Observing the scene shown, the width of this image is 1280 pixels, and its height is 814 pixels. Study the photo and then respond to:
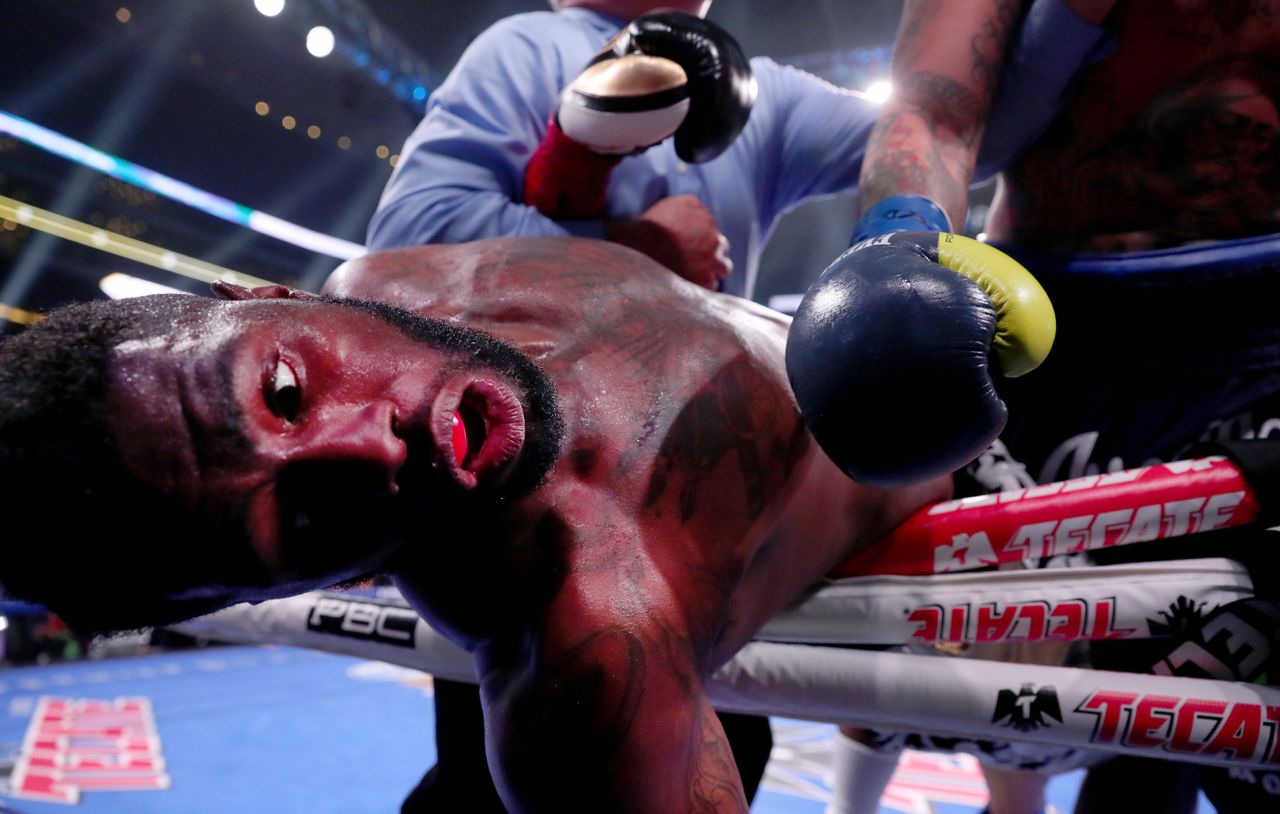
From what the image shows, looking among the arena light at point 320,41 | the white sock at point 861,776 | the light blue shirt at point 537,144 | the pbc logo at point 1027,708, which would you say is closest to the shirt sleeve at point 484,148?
the light blue shirt at point 537,144

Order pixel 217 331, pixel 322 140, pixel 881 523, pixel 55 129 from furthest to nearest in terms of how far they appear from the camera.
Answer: pixel 322 140, pixel 55 129, pixel 881 523, pixel 217 331

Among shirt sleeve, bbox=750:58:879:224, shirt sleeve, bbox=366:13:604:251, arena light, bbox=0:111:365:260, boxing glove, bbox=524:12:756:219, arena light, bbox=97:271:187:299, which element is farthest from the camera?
arena light, bbox=97:271:187:299

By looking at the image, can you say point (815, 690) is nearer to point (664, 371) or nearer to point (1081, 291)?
point (664, 371)

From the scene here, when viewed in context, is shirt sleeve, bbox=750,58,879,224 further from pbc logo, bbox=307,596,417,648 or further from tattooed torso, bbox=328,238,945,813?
pbc logo, bbox=307,596,417,648

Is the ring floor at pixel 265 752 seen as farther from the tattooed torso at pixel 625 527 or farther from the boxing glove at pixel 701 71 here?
the boxing glove at pixel 701 71

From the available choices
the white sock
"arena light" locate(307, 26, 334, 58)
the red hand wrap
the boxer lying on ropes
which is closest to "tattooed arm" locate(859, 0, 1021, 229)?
the boxer lying on ropes

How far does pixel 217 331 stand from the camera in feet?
2.04

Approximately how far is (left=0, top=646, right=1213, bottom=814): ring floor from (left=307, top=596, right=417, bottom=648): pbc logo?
1437 millimetres

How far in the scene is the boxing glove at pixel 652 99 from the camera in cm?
105

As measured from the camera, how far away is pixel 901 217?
33.8 inches

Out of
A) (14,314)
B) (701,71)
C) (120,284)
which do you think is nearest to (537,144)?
(701,71)

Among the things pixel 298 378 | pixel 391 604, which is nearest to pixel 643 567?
pixel 298 378

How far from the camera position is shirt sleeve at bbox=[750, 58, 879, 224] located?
4.83 ft

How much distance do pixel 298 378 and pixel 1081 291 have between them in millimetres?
936
